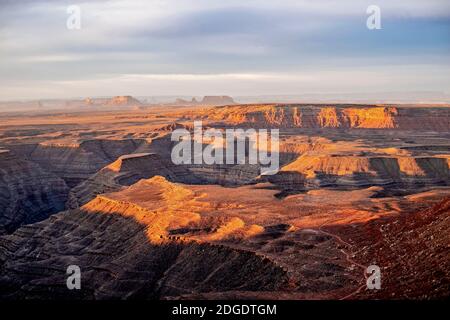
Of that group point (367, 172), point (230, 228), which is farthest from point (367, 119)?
point (230, 228)

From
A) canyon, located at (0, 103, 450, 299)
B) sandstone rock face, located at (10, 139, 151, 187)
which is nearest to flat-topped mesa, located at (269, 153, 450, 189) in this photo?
canyon, located at (0, 103, 450, 299)

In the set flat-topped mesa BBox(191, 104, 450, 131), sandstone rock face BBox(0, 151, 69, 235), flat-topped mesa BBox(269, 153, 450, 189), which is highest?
flat-topped mesa BBox(191, 104, 450, 131)

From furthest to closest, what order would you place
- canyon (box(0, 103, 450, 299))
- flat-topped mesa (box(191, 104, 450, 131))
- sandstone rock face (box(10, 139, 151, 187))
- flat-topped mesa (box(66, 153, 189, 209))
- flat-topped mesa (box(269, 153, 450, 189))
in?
flat-topped mesa (box(191, 104, 450, 131))
sandstone rock face (box(10, 139, 151, 187))
flat-topped mesa (box(66, 153, 189, 209))
flat-topped mesa (box(269, 153, 450, 189))
canyon (box(0, 103, 450, 299))

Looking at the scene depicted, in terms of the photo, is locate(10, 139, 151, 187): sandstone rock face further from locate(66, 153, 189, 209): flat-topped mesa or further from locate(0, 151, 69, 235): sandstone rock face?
locate(66, 153, 189, 209): flat-topped mesa

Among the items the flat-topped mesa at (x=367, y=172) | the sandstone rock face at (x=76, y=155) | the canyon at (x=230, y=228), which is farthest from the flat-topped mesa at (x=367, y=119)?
the flat-topped mesa at (x=367, y=172)

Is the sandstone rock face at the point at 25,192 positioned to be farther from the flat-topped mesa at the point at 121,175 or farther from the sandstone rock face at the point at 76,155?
the sandstone rock face at the point at 76,155

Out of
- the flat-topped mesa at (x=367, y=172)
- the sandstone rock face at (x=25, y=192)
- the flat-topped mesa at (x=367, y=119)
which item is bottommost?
the sandstone rock face at (x=25, y=192)
